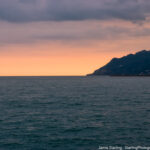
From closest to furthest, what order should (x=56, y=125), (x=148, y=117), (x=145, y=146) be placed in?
1. (x=145, y=146)
2. (x=56, y=125)
3. (x=148, y=117)

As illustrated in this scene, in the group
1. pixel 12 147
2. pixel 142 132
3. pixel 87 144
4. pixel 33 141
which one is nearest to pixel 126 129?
pixel 142 132

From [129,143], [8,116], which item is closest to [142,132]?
[129,143]

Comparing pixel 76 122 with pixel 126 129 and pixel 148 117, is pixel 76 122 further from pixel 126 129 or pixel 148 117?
pixel 148 117

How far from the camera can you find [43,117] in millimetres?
43719

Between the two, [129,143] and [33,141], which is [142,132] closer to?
[129,143]

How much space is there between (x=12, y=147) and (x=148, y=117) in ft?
83.8

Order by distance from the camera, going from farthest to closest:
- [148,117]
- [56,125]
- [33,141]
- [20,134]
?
[148,117]
[56,125]
[20,134]
[33,141]

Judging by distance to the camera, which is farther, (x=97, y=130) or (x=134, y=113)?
(x=134, y=113)

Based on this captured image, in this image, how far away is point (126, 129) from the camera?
34.1m

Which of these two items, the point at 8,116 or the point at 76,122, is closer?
the point at 76,122

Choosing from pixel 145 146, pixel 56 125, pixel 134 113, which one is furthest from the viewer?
pixel 134 113

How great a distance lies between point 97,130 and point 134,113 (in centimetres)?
1538

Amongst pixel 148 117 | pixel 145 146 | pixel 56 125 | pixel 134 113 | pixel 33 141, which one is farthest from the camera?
pixel 134 113

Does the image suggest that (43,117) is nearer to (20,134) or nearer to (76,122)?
(76,122)
